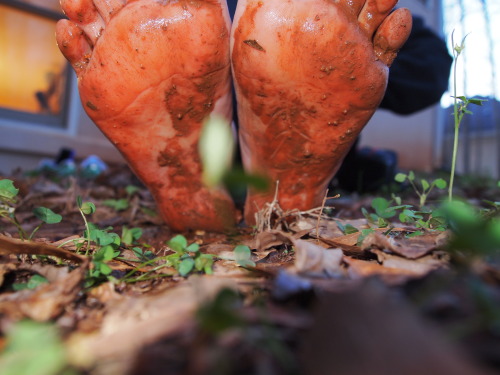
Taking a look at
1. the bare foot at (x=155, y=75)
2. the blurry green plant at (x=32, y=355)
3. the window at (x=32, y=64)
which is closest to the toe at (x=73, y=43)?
the bare foot at (x=155, y=75)

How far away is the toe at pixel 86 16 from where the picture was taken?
3.02 ft

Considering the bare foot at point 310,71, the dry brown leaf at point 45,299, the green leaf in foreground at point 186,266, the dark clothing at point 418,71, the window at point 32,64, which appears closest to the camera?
the dry brown leaf at point 45,299

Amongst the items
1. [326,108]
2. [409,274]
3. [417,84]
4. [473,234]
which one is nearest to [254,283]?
[409,274]

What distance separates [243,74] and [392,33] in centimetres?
34

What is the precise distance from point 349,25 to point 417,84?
1.29 m

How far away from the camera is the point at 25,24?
310 cm

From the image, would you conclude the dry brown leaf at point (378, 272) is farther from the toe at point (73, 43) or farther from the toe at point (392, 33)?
the toe at point (73, 43)

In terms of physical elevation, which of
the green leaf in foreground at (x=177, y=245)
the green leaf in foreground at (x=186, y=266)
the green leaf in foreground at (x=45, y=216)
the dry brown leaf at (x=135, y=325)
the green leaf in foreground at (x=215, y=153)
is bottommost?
the dry brown leaf at (x=135, y=325)

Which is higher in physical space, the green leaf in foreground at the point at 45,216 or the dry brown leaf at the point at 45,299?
the green leaf in foreground at the point at 45,216

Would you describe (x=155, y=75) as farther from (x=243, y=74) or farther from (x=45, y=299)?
(x=45, y=299)

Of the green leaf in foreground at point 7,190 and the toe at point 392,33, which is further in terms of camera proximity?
the toe at point 392,33

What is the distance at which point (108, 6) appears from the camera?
913 millimetres

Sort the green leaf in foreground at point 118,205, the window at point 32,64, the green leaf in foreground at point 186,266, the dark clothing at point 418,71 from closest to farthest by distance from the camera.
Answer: the green leaf in foreground at point 186,266 < the green leaf in foreground at point 118,205 < the dark clothing at point 418,71 < the window at point 32,64

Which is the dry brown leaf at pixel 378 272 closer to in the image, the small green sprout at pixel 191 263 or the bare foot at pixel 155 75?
the small green sprout at pixel 191 263
